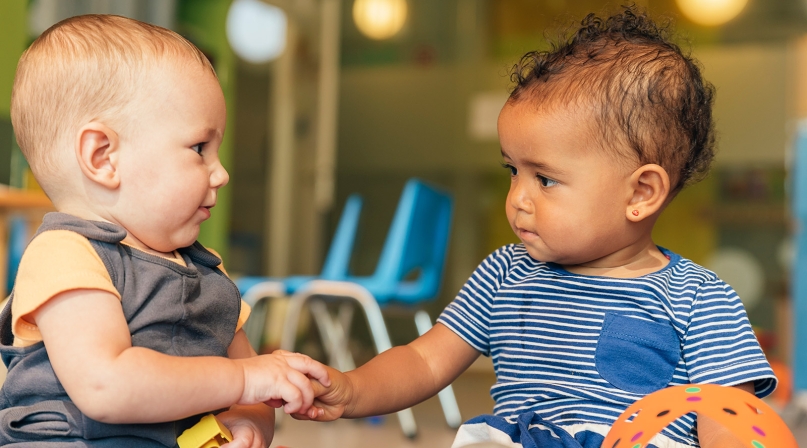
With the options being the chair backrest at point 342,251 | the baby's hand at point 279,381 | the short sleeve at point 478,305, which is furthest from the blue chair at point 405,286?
the baby's hand at point 279,381

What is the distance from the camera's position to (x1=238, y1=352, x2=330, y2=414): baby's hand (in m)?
0.67

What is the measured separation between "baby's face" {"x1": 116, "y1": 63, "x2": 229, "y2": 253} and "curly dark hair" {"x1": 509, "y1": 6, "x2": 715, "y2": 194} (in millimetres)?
374

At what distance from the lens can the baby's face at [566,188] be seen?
857 millimetres

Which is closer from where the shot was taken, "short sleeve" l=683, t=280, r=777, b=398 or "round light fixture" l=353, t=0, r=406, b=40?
"short sleeve" l=683, t=280, r=777, b=398

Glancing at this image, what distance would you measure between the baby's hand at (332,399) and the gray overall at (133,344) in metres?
0.11

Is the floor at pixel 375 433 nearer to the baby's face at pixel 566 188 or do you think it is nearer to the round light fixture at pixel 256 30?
the baby's face at pixel 566 188

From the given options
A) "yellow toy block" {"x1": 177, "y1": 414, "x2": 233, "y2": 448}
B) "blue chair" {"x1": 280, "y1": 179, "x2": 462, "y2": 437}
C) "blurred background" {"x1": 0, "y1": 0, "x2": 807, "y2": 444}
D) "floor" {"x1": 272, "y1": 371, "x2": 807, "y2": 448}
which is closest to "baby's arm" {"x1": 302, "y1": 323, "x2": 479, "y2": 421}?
"yellow toy block" {"x1": 177, "y1": 414, "x2": 233, "y2": 448}

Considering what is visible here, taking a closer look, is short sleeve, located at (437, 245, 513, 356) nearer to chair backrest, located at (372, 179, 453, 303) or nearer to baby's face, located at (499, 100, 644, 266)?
baby's face, located at (499, 100, 644, 266)

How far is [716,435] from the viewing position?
74 centimetres

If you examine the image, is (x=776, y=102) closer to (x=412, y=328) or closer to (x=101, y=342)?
(x=412, y=328)

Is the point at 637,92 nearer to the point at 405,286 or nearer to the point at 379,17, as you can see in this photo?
the point at 405,286

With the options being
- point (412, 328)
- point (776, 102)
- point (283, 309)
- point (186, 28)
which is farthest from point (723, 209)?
point (186, 28)

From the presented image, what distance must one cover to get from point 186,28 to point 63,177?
12.1ft

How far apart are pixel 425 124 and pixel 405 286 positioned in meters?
2.76
